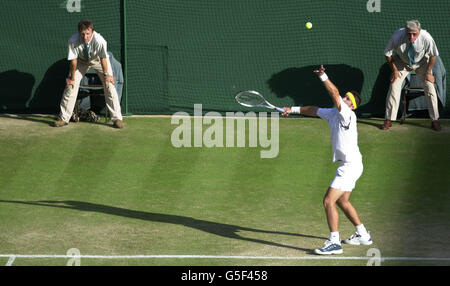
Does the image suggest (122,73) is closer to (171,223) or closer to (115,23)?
(115,23)

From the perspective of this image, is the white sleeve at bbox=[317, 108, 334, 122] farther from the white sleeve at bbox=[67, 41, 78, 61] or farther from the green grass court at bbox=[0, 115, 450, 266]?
the white sleeve at bbox=[67, 41, 78, 61]

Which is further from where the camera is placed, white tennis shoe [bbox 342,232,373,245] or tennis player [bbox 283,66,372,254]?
white tennis shoe [bbox 342,232,373,245]

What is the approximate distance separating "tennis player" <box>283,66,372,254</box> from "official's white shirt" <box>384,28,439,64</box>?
5.88 meters

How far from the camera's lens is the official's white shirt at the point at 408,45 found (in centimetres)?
1553

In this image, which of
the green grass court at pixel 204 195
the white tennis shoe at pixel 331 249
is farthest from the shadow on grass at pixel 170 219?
the white tennis shoe at pixel 331 249

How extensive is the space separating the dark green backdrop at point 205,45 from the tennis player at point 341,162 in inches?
285

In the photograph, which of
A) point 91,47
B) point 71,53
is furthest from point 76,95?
point 91,47

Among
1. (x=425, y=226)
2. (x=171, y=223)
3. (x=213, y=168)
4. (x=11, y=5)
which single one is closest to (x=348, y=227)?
(x=425, y=226)

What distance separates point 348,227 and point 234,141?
502 cm

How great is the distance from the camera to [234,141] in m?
15.6

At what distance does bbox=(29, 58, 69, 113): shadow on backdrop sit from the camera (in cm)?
1725

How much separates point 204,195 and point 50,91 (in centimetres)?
607

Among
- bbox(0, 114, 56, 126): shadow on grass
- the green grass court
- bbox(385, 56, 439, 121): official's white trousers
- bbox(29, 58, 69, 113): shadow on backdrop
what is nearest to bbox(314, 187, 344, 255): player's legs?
the green grass court

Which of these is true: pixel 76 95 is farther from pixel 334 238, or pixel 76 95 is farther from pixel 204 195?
pixel 334 238
